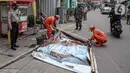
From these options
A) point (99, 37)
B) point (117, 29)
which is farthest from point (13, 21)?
point (117, 29)

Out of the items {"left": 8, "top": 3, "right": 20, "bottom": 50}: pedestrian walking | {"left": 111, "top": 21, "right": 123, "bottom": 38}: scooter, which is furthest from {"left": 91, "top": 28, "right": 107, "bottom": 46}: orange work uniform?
{"left": 8, "top": 3, "right": 20, "bottom": 50}: pedestrian walking

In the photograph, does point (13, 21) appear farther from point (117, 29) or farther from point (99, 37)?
point (117, 29)

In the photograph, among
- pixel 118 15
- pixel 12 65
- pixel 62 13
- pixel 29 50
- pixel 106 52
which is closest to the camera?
pixel 12 65

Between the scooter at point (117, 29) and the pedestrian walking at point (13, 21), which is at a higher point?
the pedestrian walking at point (13, 21)

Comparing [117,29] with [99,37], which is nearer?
[99,37]

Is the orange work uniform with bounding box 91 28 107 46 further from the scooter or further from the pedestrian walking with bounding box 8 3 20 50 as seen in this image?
the pedestrian walking with bounding box 8 3 20 50

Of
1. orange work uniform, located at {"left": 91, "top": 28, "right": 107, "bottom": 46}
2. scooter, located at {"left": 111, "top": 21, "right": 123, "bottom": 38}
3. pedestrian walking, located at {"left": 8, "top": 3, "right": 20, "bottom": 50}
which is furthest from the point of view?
scooter, located at {"left": 111, "top": 21, "right": 123, "bottom": 38}

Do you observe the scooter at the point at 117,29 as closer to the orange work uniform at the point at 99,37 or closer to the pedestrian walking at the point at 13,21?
the orange work uniform at the point at 99,37

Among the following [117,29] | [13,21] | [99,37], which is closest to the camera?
[13,21]

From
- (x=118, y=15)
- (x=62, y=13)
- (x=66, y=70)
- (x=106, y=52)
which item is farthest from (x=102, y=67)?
(x=62, y=13)

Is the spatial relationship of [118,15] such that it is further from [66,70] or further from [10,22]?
[66,70]

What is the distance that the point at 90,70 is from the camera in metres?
7.10

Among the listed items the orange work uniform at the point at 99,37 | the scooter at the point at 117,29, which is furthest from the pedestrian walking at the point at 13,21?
the scooter at the point at 117,29

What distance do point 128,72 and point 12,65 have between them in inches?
139
